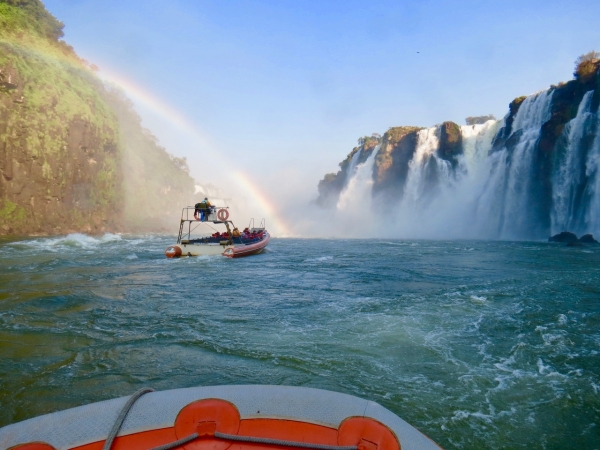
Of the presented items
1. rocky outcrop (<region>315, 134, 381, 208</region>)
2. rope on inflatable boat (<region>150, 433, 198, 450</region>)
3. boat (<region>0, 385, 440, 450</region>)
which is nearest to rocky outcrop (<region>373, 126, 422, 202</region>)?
rocky outcrop (<region>315, 134, 381, 208</region>)

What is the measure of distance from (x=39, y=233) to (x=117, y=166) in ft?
43.6

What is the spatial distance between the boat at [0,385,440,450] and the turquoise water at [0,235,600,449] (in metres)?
1.93

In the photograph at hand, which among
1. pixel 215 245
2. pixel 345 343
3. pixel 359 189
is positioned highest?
pixel 359 189

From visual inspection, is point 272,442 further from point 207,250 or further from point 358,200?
point 358,200

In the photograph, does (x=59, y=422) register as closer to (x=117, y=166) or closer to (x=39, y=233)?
(x=39, y=233)

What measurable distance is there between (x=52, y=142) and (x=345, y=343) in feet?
118

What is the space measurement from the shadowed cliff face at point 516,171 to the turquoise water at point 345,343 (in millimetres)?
18481

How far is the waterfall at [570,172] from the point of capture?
26766 mm

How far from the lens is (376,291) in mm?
10898

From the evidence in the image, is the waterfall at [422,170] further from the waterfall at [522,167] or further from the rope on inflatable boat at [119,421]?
the rope on inflatable boat at [119,421]

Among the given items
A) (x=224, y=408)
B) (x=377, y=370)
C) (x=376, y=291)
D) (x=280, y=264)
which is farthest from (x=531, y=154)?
(x=224, y=408)

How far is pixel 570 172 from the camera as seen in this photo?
27688 millimetres

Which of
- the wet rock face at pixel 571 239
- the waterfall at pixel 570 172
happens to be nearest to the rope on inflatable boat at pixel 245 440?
the wet rock face at pixel 571 239

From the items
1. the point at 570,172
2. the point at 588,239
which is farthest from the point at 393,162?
the point at 588,239
